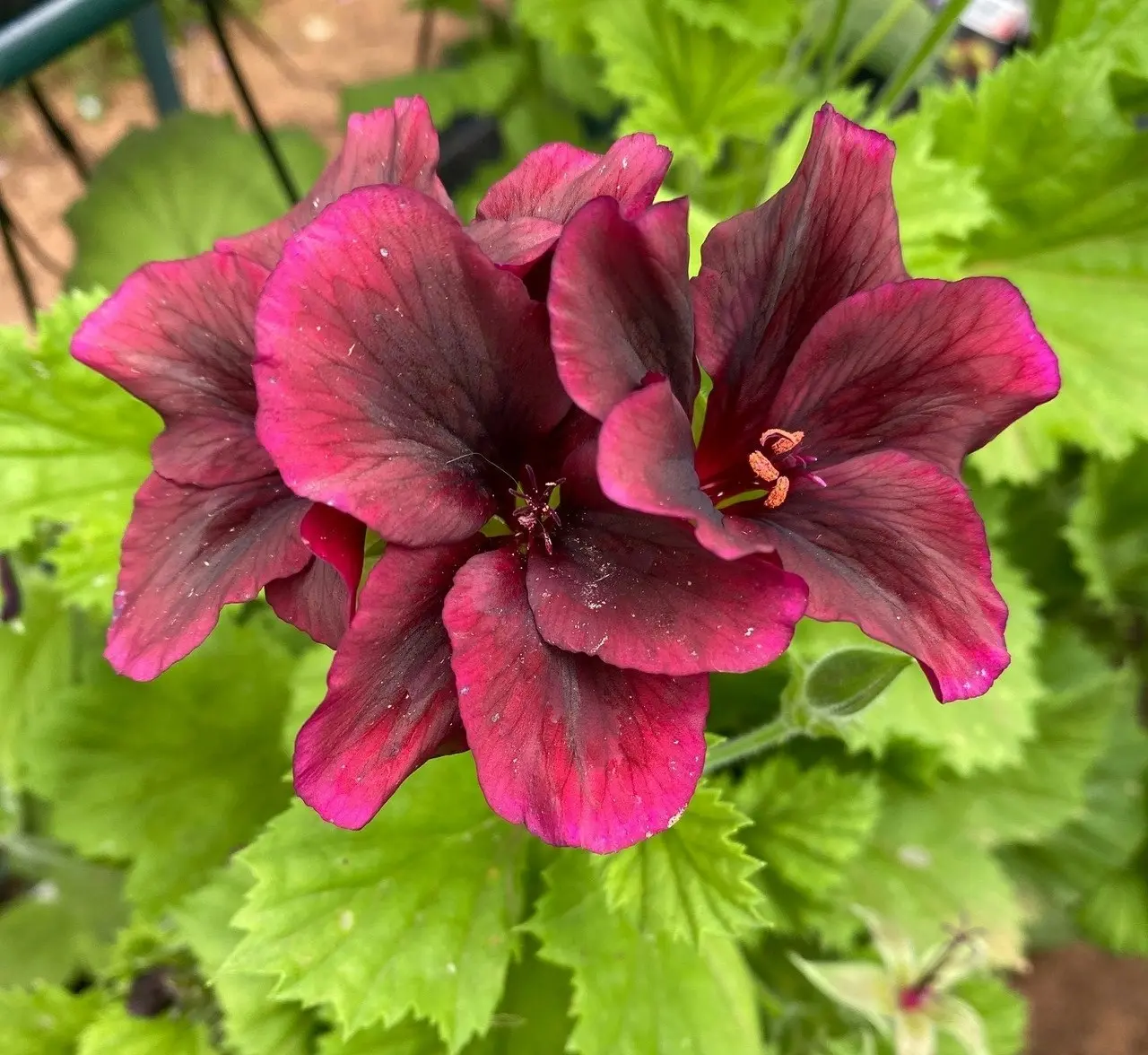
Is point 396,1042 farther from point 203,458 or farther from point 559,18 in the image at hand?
point 559,18

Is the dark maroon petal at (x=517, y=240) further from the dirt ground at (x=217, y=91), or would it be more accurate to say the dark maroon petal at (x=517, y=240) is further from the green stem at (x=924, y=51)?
the dirt ground at (x=217, y=91)

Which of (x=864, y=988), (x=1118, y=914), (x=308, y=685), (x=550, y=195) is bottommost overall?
(x=1118, y=914)

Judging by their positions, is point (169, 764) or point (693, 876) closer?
point (693, 876)

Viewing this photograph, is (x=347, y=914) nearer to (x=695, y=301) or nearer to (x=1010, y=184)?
(x=695, y=301)

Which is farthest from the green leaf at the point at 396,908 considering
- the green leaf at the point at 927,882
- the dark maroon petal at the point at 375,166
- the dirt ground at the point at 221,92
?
the dirt ground at the point at 221,92

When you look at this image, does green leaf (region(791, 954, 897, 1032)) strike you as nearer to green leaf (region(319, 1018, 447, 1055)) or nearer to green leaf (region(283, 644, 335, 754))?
green leaf (region(319, 1018, 447, 1055))

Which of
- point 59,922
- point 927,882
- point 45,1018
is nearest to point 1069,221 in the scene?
point 927,882
